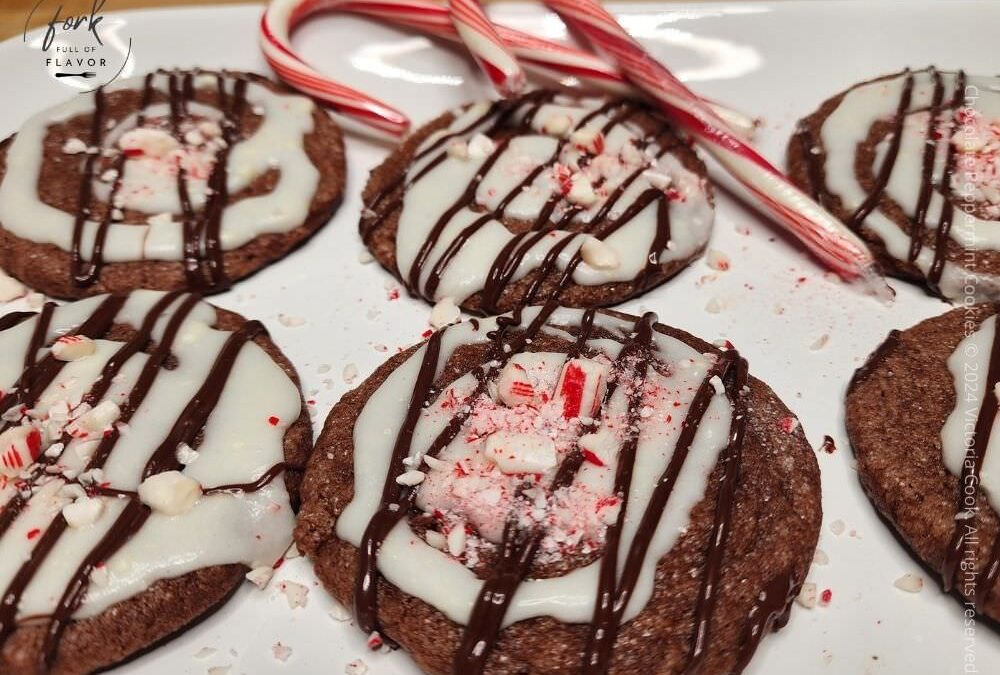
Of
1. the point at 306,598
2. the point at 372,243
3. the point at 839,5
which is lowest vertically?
the point at 306,598

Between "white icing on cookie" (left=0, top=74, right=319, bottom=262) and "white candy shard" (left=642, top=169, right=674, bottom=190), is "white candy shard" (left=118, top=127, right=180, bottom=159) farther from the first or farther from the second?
"white candy shard" (left=642, top=169, right=674, bottom=190)

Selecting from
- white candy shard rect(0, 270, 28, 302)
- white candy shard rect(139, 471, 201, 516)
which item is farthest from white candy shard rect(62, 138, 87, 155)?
white candy shard rect(139, 471, 201, 516)

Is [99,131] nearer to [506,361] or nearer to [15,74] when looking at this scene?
[15,74]

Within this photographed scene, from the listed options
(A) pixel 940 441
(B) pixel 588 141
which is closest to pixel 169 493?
(B) pixel 588 141

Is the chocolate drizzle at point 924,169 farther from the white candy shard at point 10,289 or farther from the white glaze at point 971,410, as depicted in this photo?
the white candy shard at point 10,289

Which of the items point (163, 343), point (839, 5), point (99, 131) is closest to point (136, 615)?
point (163, 343)

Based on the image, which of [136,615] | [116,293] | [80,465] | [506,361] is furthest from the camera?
[116,293]

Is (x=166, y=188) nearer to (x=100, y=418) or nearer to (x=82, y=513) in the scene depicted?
(x=100, y=418)
